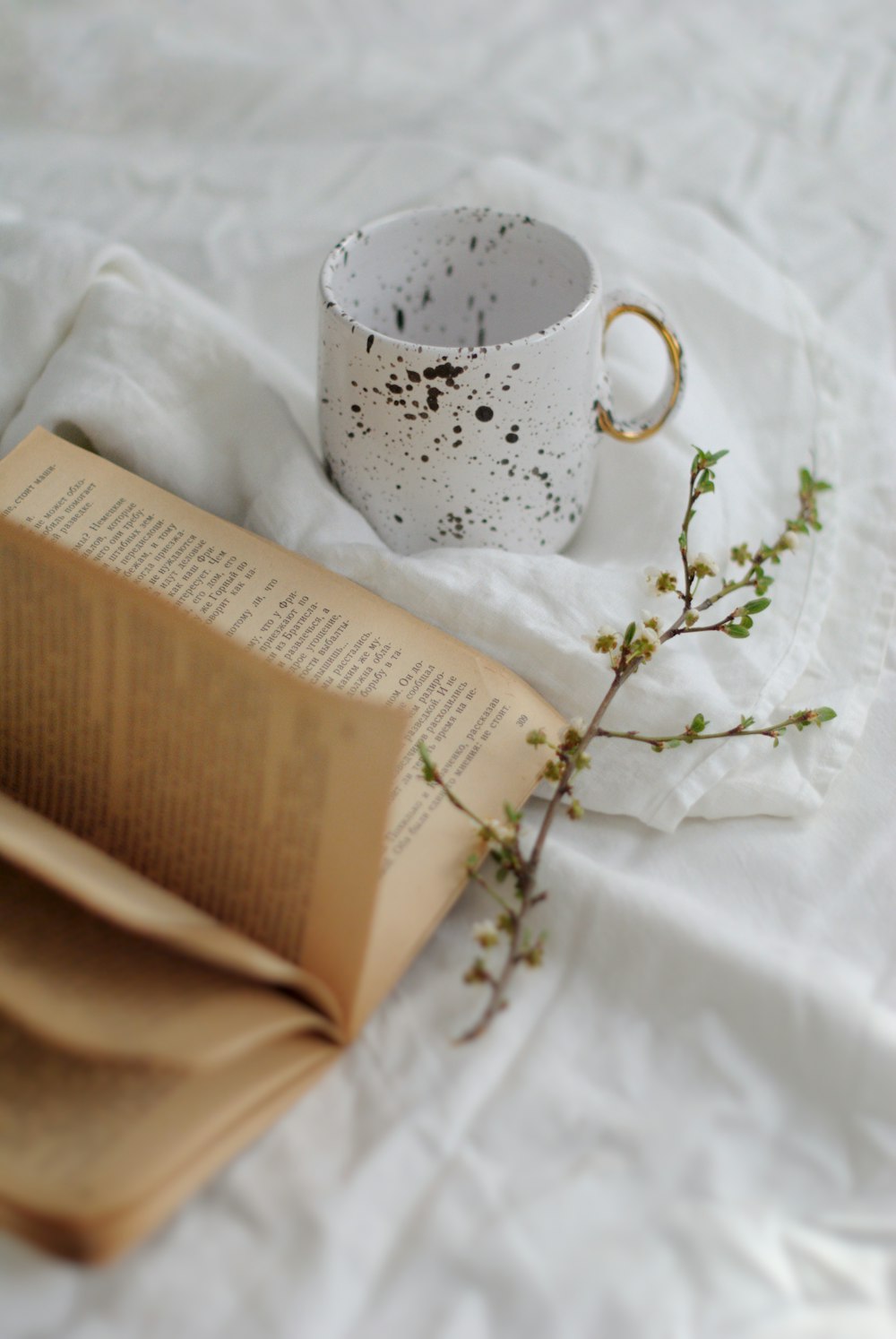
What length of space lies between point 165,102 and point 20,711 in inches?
24.0

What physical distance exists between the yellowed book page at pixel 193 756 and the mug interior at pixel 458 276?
23cm

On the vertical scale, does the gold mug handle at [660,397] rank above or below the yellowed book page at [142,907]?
above

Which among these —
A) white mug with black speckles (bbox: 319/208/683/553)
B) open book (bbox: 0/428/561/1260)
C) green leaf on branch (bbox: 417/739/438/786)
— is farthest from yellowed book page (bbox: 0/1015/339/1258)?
white mug with black speckles (bbox: 319/208/683/553)

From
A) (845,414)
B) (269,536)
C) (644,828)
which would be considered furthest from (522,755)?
(845,414)

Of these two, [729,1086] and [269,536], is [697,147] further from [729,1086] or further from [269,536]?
[729,1086]

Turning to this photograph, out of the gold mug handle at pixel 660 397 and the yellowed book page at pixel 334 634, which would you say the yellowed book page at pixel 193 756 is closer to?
the yellowed book page at pixel 334 634

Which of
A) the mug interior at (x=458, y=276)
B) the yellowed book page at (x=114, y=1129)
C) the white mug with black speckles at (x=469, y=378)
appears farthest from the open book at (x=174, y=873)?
the mug interior at (x=458, y=276)

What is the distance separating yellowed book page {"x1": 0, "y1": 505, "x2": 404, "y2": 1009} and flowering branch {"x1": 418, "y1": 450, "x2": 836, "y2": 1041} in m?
0.07

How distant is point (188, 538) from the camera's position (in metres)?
0.53

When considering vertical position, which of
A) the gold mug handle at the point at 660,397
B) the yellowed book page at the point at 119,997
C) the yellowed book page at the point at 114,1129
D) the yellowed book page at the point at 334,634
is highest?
the gold mug handle at the point at 660,397

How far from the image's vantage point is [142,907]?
0.35m

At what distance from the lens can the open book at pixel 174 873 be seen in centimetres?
33

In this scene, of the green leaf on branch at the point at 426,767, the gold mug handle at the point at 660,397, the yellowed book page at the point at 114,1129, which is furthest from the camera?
the gold mug handle at the point at 660,397

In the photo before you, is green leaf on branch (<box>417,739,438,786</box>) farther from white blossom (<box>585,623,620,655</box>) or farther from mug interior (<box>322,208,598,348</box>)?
mug interior (<box>322,208,598,348</box>)
